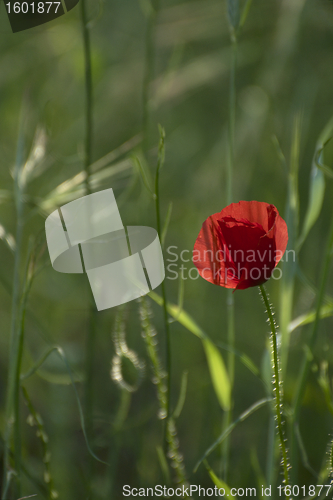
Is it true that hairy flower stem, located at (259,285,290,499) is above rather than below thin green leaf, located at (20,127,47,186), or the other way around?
below

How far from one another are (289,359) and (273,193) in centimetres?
29

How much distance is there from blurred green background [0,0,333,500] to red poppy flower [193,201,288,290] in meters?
0.30

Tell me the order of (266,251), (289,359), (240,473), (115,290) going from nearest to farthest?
(266,251) → (115,290) → (240,473) → (289,359)

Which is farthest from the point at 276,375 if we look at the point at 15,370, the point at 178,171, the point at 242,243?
the point at 178,171

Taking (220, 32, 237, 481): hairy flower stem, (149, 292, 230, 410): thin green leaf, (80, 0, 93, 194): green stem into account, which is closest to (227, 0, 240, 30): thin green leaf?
(220, 32, 237, 481): hairy flower stem

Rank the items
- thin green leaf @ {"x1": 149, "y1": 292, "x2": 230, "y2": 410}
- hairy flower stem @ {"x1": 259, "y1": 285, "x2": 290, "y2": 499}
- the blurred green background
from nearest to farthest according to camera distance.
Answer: hairy flower stem @ {"x1": 259, "y1": 285, "x2": 290, "y2": 499}
thin green leaf @ {"x1": 149, "y1": 292, "x2": 230, "y2": 410}
the blurred green background

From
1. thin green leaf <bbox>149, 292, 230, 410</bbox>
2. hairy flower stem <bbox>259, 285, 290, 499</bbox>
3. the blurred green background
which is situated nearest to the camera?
hairy flower stem <bbox>259, 285, 290, 499</bbox>

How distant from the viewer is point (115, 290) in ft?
1.11

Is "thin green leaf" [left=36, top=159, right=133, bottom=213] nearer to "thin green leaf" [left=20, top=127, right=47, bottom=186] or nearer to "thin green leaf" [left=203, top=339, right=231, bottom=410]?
"thin green leaf" [left=20, top=127, right=47, bottom=186]

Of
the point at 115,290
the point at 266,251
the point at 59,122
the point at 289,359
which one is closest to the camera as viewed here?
the point at 266,251

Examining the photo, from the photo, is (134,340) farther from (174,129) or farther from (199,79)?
(174,129)

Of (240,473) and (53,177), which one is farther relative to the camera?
(53,177)

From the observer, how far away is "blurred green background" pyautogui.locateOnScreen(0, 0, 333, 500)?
0.57m

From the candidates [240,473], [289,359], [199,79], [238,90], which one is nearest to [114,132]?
[238,90]
